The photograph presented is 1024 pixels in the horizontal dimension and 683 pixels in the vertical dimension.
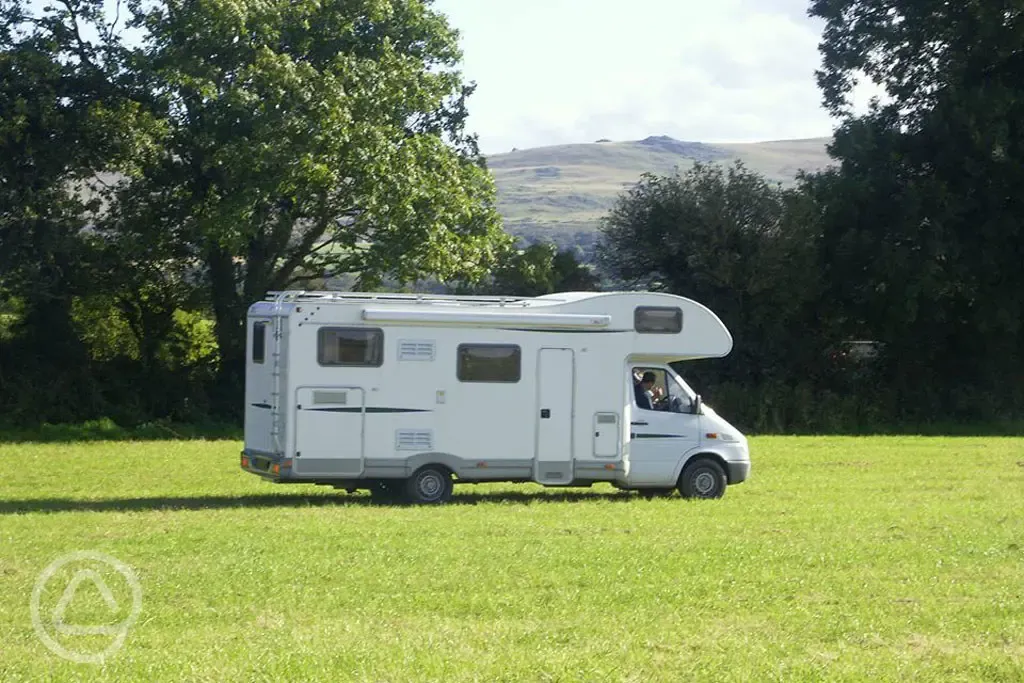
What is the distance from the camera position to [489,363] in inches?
794

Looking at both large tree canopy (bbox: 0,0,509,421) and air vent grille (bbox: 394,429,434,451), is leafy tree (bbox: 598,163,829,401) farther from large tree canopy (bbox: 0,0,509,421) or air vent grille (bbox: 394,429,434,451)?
air vent grille (bbox: 394,429,434,451)

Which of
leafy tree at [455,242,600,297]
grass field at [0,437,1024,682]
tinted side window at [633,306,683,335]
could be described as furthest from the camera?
leafy tree at [455,242,600,297]

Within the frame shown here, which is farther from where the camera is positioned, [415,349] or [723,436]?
[723,436]

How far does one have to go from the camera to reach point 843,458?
29078 mm

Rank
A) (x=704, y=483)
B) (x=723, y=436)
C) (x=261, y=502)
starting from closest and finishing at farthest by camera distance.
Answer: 1. (x=261, y=502)
2. (x=704, y=483)
3. (x=723, y=436)

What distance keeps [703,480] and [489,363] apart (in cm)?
385

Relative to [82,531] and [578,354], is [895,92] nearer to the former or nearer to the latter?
[578,354]

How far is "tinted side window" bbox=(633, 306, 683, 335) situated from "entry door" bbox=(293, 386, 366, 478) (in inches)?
168

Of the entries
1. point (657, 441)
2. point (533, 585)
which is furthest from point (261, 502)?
point (533, 585)

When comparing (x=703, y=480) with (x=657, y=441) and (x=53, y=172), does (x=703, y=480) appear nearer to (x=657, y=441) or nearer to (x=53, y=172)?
(x=657, y=441)

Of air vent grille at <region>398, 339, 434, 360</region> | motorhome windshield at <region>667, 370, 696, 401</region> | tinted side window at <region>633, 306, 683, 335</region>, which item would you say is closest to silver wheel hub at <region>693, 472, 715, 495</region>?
motorhome windshield at <region>667, 370, 696, 401</region>

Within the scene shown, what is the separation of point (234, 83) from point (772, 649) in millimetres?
27227

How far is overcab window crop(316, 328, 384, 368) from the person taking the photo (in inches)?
765

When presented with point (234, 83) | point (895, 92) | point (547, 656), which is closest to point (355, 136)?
point (234, 83)
